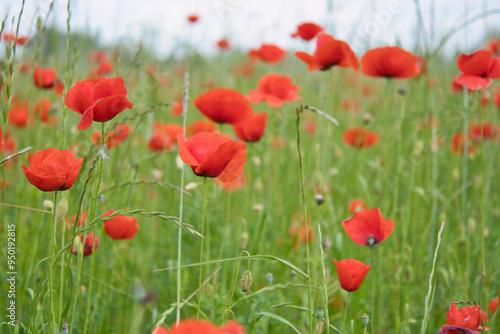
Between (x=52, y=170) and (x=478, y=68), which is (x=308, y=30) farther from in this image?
(x=52, y=170)

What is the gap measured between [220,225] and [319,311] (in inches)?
42.1

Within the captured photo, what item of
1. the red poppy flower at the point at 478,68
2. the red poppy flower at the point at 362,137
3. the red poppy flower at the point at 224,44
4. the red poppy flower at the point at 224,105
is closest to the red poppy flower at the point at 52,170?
the red poppy flower at the point at 224,105

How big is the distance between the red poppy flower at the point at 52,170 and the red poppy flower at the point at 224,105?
0.51 meters

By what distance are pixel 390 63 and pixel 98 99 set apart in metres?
0.93

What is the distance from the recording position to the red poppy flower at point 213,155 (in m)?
0.72

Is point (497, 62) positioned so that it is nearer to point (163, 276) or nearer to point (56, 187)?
point (56, 187)

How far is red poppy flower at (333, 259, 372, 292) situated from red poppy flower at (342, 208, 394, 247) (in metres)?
0.08

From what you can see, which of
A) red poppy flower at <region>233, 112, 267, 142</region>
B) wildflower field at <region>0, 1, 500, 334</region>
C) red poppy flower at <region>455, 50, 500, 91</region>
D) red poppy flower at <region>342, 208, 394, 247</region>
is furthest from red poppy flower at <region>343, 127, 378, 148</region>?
red poppy flower at <region>342, 208, 394, 247</region>

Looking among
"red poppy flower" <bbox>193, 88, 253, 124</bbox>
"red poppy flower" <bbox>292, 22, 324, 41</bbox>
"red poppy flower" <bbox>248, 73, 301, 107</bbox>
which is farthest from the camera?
"red poppy flower" <bbox>292, 22, 324, 41</bbox>

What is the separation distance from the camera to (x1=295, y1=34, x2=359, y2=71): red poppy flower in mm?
1299

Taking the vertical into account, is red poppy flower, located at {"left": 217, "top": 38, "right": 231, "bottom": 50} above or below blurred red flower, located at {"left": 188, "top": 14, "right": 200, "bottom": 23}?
below

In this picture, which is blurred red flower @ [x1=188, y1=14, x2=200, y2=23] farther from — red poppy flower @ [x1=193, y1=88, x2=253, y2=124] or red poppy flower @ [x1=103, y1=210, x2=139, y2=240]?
red poppy flower @ [x1=103, y1=210, x2=139, y2=240]

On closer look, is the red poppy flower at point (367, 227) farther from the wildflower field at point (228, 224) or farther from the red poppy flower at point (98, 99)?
the red poppy flower at point (98, 99)

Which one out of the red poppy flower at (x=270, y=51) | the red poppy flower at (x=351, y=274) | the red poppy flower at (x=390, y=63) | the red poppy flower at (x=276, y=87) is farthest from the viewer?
the red poppy flower at (x=270, y=51)
